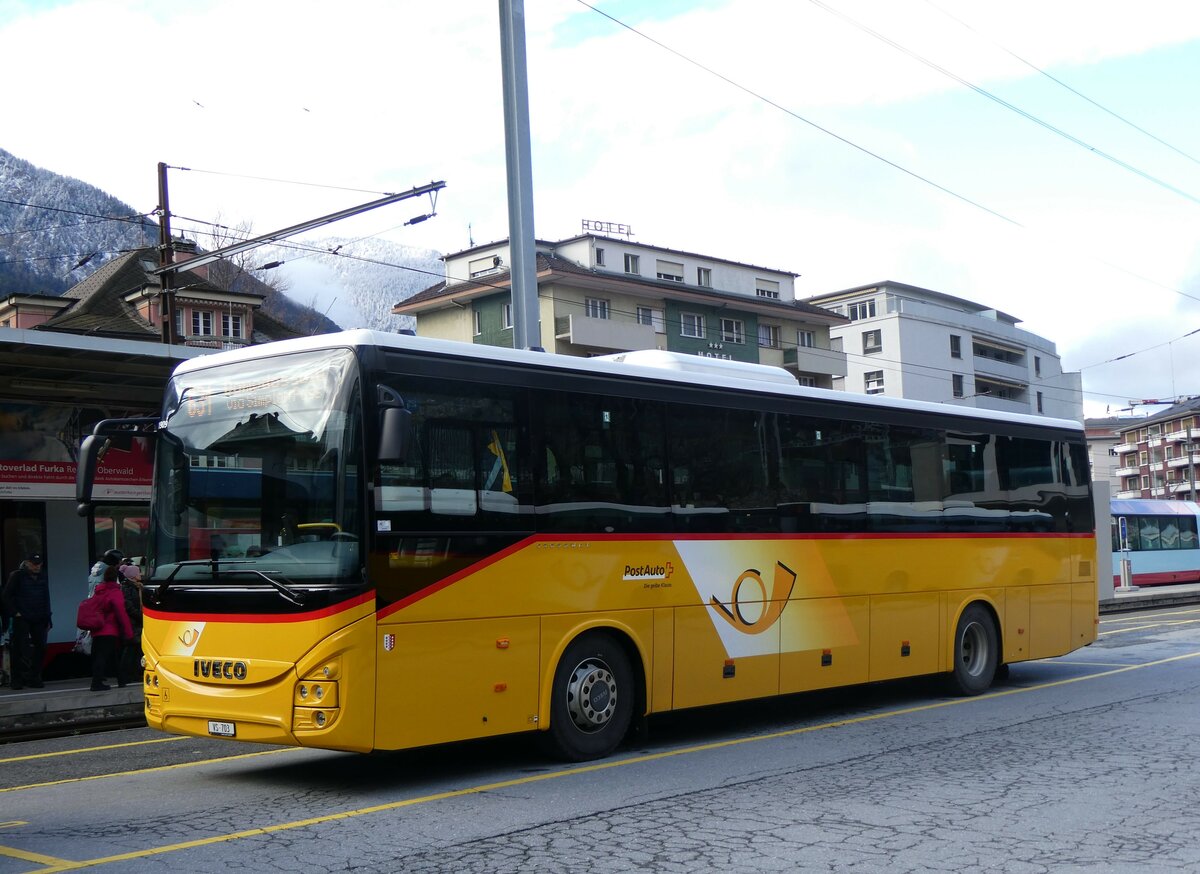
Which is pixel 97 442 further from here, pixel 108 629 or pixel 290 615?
pixel 108 629

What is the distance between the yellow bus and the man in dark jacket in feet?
25.5

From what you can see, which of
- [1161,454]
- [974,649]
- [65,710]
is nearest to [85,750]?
[65,710]

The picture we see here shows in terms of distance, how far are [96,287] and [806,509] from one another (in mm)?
61668

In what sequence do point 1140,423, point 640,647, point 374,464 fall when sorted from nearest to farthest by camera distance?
point 374,464, point 640,647, point 1140,423

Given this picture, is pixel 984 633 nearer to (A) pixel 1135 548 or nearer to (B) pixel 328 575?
(B) pixel 328 575

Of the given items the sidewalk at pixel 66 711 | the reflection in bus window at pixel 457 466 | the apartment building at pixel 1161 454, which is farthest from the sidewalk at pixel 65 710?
the apartment building at pixel 1161 454

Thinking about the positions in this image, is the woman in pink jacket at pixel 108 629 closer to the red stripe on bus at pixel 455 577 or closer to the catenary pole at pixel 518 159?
the catenary pole at pixel 518 159

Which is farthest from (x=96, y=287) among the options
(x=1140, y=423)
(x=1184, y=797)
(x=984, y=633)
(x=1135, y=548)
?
(x=1140, y=423)

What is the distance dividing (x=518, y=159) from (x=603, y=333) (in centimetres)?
3823

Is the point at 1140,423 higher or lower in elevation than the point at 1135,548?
higher

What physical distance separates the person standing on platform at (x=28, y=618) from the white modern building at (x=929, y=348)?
59.1 m

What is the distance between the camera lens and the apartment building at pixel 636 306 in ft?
180

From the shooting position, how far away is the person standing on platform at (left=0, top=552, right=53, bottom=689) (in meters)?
16.2

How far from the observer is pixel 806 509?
39.7ft
